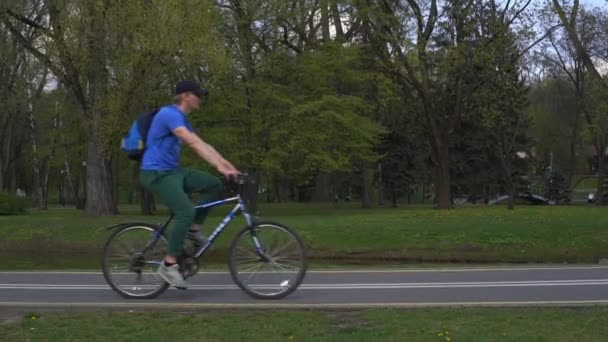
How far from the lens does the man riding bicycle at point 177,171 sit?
7.88 m

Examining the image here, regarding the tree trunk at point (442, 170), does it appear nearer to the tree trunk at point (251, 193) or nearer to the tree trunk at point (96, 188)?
the tree trunk at point (96, 188)

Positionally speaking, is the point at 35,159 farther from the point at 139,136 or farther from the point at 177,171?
the point at 177,171

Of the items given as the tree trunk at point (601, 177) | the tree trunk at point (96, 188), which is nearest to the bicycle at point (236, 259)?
the tree trunk at point (96, 188)

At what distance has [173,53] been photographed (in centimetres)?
2584

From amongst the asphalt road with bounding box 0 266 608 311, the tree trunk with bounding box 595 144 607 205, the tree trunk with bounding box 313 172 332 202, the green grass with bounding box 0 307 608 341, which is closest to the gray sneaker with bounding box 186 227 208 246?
the asphalt road with bounding box 0 266 608 311

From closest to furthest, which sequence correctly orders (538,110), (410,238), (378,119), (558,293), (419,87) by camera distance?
(558,293), (410,238), (419,87), (378,119), (538,110)

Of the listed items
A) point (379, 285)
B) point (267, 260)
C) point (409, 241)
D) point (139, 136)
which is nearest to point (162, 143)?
point (139, 136)

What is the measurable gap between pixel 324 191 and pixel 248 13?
25.3 m

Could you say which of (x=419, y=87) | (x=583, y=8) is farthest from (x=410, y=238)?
(x=583, y=8)

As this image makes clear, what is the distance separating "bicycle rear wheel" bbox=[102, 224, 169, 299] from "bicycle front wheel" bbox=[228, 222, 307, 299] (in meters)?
0.76

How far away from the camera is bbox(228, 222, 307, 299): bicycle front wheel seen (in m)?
8.24

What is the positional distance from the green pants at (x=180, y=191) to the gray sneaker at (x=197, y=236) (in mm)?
93

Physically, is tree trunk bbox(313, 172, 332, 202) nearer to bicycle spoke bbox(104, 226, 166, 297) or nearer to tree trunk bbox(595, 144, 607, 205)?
tree trunk bbox(595, 144, 607, 205)

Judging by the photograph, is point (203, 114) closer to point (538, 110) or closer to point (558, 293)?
point (558, 293)
